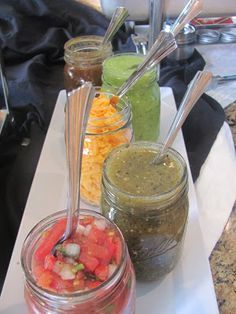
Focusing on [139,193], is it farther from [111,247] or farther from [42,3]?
[42,3]

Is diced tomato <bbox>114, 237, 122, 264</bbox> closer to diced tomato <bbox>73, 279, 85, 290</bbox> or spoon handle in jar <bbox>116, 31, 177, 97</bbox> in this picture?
diced tomato <bbox>73, 279, 85, 290</bbox>

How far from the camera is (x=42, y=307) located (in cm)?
33

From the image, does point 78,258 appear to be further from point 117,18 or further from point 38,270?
point 117,18

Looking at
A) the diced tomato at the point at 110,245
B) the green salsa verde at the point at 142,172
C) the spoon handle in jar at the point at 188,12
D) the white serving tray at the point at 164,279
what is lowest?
the white serving tray at the point at 164,279

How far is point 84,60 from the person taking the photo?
615mm

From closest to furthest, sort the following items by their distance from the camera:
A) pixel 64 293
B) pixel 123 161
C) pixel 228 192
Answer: pixel 64 293 → pixel 123 161 → pixel 228 192

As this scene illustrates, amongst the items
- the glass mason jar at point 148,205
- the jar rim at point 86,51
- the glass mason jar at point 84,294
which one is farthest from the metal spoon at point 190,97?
the jar rim at point 86,51

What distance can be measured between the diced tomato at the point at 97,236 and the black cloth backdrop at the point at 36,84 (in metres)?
0.21

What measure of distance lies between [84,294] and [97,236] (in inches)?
2.5

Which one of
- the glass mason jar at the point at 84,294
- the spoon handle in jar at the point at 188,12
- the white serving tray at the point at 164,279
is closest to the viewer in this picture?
the glass mason jar at the point at 84,294

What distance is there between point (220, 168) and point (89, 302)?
344mm

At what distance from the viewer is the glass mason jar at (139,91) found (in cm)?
56

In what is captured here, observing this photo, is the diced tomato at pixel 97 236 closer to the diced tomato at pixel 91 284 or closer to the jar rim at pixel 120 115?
the diced tomato at pixel 91 284

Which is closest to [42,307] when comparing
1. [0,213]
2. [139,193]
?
[139,193]
